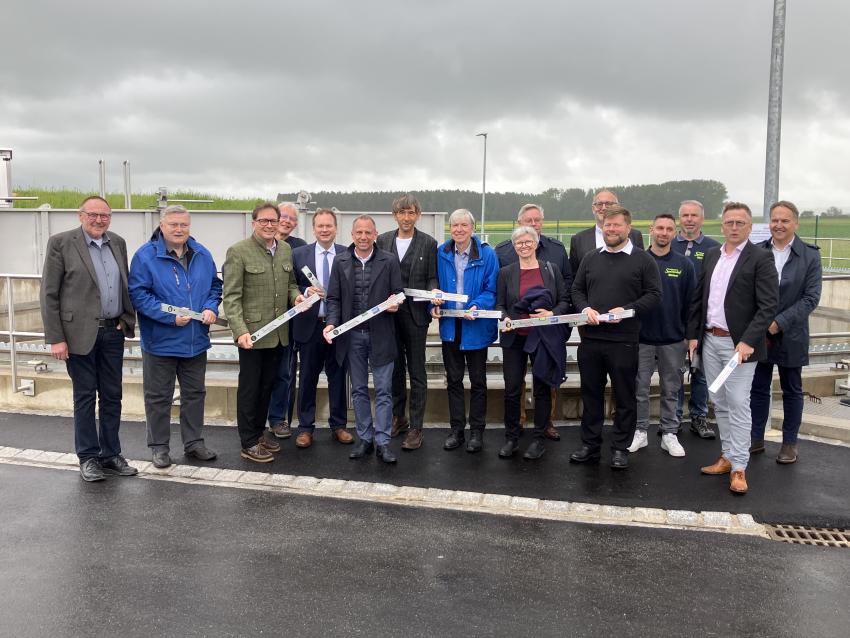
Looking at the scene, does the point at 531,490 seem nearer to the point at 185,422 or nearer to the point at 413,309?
the point at 413,309

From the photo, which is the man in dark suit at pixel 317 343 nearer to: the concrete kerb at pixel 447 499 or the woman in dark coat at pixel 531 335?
the concrete kerb at pixel 447 499

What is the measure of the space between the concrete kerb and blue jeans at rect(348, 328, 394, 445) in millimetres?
675

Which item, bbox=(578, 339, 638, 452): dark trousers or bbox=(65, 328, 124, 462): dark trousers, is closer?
bbox=(65, 328, 124, 462): dark trousers

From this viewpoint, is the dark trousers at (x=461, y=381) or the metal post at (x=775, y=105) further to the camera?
the metal post at (x=775, y=105)

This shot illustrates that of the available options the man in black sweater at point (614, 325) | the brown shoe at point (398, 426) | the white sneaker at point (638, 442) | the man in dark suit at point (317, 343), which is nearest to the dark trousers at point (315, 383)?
the man in dark suit at point (317, 343)

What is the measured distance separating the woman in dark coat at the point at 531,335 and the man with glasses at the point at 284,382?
6.52 feet

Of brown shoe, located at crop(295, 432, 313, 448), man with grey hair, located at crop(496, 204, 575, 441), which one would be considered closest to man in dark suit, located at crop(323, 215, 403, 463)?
brown shoe, located at crop(295, 432, 313, 448)

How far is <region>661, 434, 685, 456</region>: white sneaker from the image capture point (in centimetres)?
668

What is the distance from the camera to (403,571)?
4359 mm

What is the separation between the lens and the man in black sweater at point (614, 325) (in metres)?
6.07

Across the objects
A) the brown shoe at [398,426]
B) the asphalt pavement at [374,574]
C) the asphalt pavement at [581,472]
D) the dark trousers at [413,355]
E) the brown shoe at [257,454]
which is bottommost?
→ the asphalt pavement at [374,574]

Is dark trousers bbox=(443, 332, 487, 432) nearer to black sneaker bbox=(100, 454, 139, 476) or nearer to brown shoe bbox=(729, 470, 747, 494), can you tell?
brown shoe bbox=(729, 470, 747, 494)

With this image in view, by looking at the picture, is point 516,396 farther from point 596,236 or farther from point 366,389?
point 596,236

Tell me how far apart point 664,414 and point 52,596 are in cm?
504
